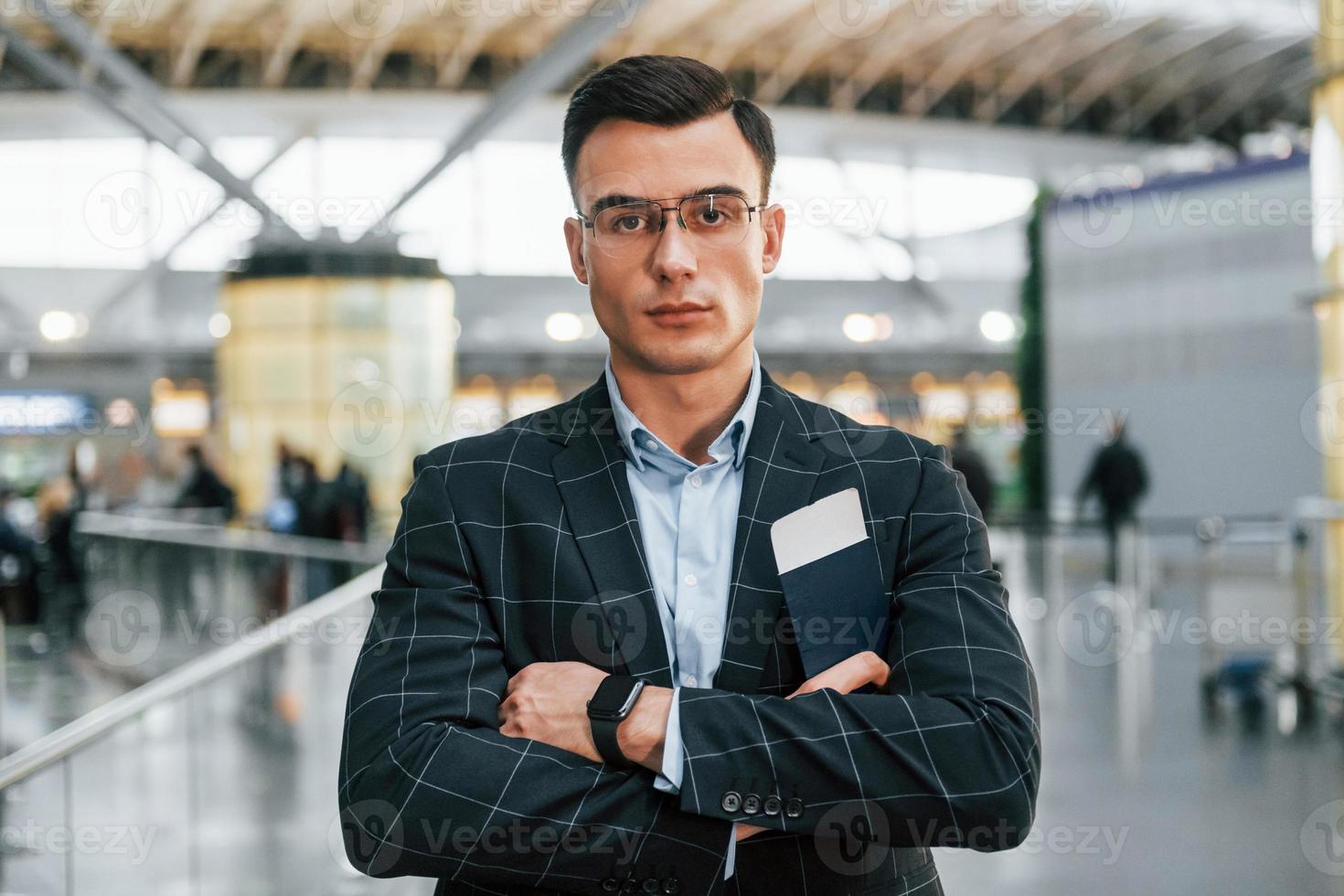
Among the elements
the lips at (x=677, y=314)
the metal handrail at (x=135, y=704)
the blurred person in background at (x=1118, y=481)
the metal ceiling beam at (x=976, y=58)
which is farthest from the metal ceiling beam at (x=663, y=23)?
the lips at (x=677, y=314)

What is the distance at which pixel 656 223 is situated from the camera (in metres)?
1.79

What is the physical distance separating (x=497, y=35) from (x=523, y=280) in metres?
6.80

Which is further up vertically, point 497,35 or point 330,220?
point 497,35

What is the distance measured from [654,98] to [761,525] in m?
0.66

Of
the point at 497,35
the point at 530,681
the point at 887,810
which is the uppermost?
the point at 497,35

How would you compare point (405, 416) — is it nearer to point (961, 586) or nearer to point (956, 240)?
point (961, 586)

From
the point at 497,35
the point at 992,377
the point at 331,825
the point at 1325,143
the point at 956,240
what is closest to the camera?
the point at 331,825

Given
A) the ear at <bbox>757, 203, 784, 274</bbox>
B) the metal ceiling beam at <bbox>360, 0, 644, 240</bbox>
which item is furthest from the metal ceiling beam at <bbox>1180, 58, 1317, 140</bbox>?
the ear at <bbox>757, 203, 784, 274</bbox>

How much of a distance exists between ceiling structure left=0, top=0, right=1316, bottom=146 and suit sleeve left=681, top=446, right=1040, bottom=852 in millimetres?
22742

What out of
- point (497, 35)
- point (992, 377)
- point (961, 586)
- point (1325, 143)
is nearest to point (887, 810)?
point (961, 586)

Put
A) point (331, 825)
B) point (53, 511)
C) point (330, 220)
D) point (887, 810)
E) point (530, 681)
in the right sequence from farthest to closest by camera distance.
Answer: point (330, 220) < point (53, 511) < point (331, 825) < point (530, 681) < point (887, 810)

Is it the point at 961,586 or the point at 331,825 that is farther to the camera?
the point at 331,825

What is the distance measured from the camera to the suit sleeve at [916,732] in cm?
165

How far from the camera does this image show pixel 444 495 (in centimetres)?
187
